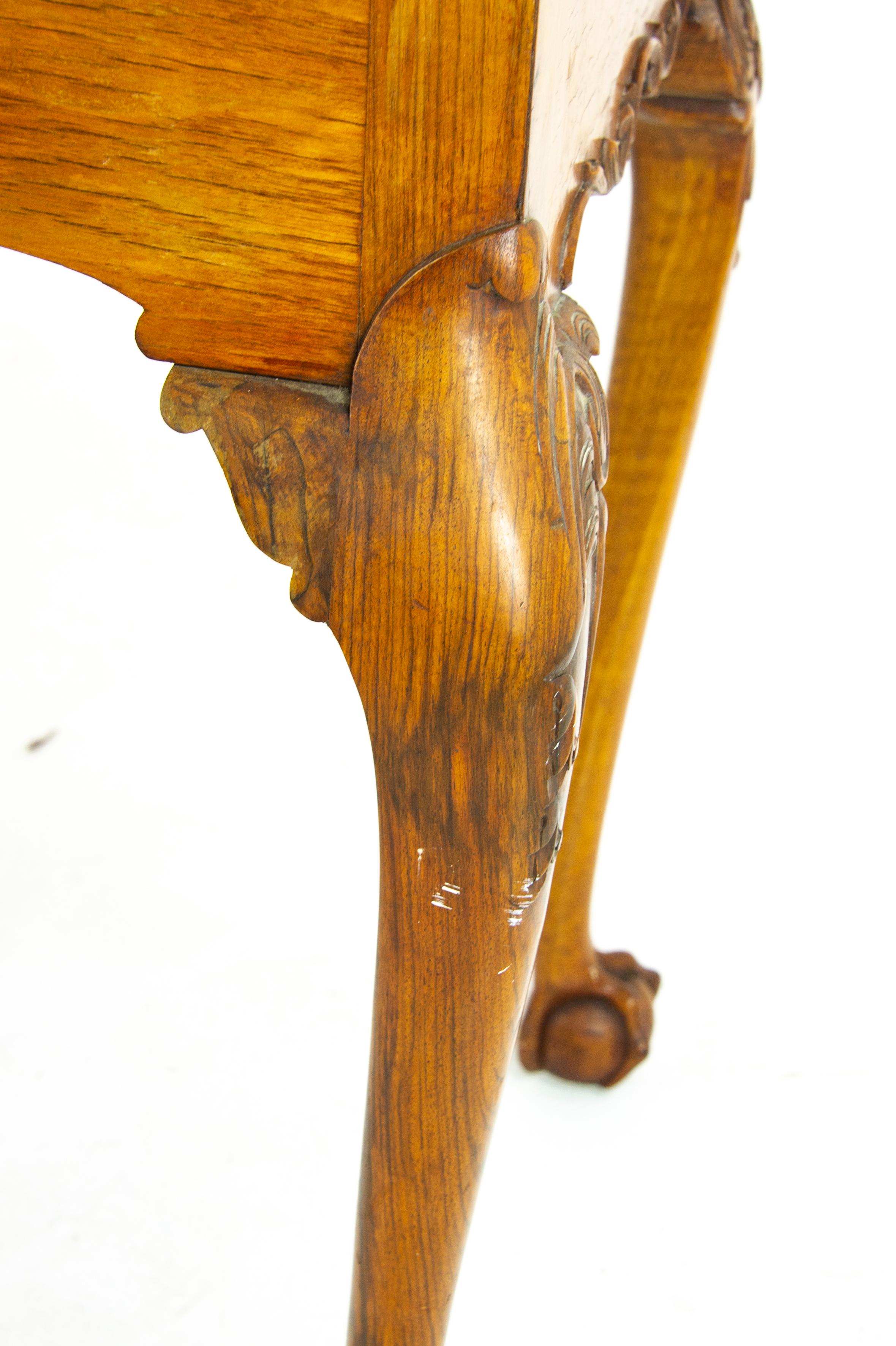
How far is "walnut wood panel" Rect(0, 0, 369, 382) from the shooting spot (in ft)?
1.04

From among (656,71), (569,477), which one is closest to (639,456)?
(656,71)

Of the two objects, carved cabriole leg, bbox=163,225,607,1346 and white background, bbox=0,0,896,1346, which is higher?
carved cabriole leg, bbox=163,225,607,1346

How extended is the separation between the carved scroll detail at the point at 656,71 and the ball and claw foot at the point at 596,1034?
484 mm

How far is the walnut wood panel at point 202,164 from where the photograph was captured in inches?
12.4

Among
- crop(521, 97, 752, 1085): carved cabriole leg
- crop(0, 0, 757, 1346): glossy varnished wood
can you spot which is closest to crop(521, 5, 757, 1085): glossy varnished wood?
crop(521, 97, 752, 1085): carved cabriole leg

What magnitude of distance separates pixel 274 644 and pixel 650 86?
85cm

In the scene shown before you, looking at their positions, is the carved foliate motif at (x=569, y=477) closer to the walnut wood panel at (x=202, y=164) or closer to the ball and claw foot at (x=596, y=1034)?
the walnut wood panel at (x=202, y=164)

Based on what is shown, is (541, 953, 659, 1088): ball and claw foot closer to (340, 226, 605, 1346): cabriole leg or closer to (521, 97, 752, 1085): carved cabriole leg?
(521, 97, 752, 1085): carved cabriole leg

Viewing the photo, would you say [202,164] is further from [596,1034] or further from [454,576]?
[596,1034]

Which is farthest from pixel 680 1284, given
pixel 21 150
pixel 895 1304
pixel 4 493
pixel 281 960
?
pixel 4 493

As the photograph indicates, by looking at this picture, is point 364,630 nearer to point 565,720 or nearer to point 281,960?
point 565,720

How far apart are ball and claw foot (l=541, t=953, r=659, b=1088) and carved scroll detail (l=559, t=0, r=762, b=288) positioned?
0.48 meters

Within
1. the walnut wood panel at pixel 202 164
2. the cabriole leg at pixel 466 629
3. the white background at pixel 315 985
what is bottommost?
the white background at pixel 315 985

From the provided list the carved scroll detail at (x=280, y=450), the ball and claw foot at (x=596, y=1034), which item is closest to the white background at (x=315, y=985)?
the ball and claw foot at (x=596, y=1034)
